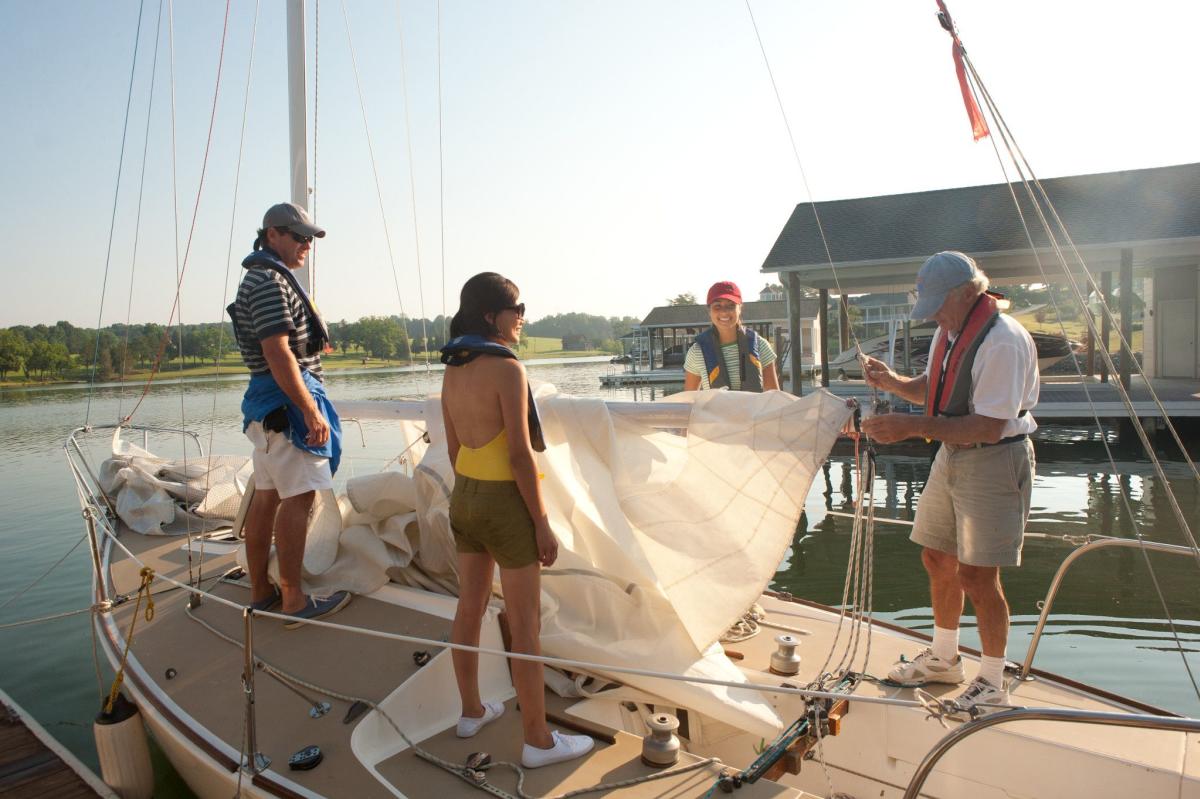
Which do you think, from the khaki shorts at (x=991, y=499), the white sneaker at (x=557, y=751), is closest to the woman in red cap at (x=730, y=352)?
the khaki shorts at (x=991, y=499)

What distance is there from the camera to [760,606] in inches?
156

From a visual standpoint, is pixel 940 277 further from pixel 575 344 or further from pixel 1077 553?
pixel 575 344

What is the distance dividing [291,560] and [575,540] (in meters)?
1.35

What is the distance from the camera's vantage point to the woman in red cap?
4410mm

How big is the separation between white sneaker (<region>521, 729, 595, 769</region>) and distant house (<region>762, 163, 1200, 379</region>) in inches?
545

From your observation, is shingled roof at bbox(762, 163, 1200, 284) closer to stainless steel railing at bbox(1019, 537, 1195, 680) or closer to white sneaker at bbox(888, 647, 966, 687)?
stainless steel railing at bbox(1019, 537, 1195, 680)

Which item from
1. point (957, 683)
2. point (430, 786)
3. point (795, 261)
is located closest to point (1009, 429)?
point (957, 683)

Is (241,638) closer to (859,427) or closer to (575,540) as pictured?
(575,540)

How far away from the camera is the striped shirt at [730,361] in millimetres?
4480

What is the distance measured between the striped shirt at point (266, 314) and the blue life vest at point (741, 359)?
2.18m

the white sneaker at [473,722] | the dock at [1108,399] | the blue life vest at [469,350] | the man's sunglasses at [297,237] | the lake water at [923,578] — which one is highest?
the man's sunglasses at [297,237]

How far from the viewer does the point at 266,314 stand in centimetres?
333

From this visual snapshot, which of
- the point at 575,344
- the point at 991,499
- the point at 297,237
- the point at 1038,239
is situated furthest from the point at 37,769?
the point at 575,344

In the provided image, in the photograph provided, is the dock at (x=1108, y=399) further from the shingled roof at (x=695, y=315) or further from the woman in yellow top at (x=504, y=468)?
the shingled roof at (x=695, y=315)
